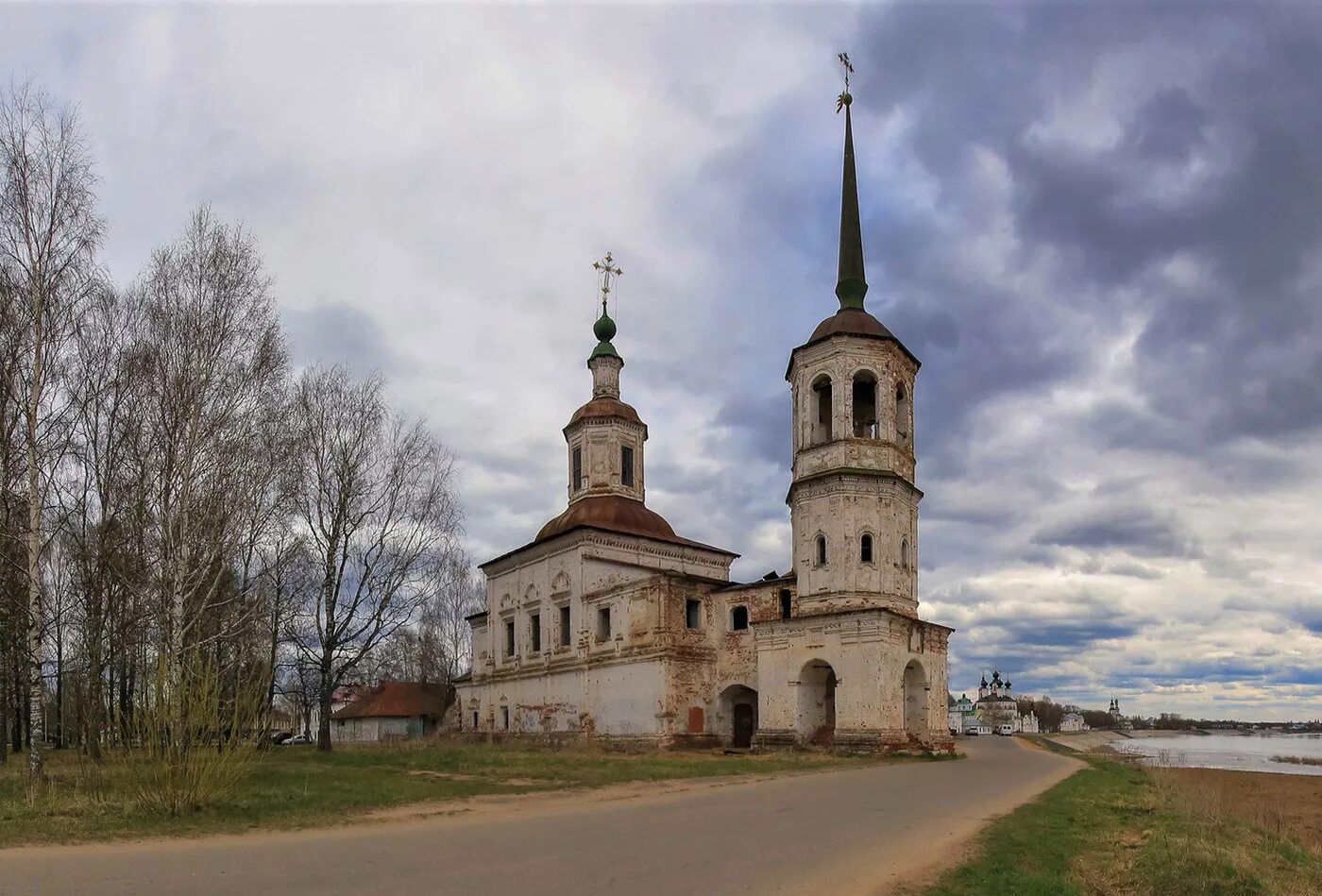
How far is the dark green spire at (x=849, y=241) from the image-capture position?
33781 mm

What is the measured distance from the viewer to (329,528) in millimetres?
30031

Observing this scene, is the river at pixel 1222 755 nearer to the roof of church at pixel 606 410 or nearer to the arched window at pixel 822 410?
the arched window at pixel 822 410

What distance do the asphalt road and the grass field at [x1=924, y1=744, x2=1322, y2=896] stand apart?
0.63m

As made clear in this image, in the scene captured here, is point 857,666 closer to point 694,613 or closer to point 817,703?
point 817,703

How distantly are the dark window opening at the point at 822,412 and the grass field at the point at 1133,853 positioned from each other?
16368mm

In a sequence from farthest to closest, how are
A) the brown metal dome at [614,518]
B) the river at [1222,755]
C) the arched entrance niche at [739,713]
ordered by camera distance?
the river at [1222,755], the brown metal dome at [614,518], the arched entrance niche at [739,713]

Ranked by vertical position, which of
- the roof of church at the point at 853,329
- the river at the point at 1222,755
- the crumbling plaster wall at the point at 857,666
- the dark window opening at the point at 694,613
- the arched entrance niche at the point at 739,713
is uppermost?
the roof of church at the point at 853,329

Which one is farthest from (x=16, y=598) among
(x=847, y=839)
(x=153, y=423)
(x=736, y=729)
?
(x=736, y=729)

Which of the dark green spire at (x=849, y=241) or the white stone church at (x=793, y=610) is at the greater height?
the dark green spire at (x=849, y=241)

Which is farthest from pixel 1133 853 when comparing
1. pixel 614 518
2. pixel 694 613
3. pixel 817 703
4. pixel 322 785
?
pixel 614 518

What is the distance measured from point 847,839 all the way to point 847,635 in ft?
59.3

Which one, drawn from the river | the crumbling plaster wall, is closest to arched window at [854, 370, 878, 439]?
the crumbling plaster wall

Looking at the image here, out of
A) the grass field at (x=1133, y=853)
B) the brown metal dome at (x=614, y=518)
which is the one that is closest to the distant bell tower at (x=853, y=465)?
the brown metal dome at (x=614, y=518)

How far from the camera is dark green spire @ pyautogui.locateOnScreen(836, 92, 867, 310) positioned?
33781 mm
